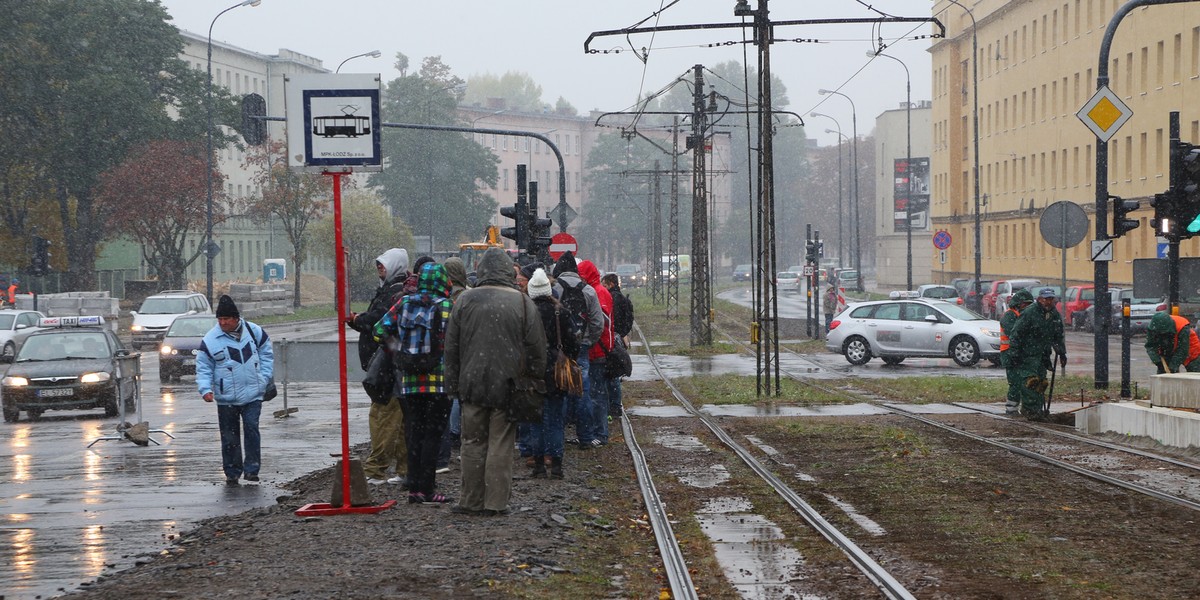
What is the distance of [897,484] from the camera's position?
39.7 ft

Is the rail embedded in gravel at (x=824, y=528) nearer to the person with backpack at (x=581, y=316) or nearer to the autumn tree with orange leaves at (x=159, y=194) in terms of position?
the person with backpack at (x=581, y=316)

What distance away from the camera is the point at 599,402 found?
15234mm

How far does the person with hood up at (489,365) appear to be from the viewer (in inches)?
391

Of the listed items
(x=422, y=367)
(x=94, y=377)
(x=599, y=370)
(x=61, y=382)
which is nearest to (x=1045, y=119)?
(x=94, y=377)

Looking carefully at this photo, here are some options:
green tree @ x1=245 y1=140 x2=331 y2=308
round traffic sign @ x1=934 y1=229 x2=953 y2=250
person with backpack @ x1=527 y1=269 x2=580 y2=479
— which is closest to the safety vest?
person with backpack @ x1=527 y1=269 x2=580 y2=479

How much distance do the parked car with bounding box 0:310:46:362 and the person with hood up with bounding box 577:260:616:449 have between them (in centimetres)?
3051

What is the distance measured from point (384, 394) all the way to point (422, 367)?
30.5 inches

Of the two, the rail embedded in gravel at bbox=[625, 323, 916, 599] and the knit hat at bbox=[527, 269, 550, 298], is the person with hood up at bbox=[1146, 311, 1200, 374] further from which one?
the knit hat at bbox=[527, 269, 550, 298]

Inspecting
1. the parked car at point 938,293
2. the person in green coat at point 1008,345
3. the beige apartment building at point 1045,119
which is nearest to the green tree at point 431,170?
the beige apartment building at point 1045,119

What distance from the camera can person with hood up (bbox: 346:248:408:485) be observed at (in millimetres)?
11207

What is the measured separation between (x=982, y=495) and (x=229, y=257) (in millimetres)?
94451

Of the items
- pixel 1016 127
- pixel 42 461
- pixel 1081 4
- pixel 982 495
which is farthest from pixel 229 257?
pixel 982 495

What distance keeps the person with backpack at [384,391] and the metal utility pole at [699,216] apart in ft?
79.5

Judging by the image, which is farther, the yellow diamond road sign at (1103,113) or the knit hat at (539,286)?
the yellow diamond road sign at (1103,113)
